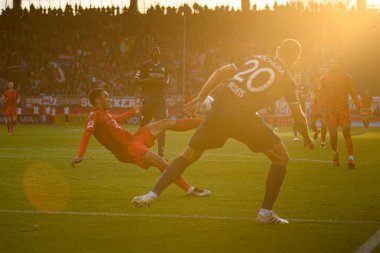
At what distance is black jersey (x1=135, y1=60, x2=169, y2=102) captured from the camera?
1558 cm

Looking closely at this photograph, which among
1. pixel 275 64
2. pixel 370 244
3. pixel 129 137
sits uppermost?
pixel 275 64

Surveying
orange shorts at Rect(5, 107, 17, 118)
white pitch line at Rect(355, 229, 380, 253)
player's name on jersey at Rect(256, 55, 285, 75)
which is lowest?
orange shorts at Rect(5, 107, 17, 118)

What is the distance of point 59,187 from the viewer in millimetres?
10328

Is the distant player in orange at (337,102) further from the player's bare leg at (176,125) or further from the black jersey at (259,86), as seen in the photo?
the black jersey at (259,86)

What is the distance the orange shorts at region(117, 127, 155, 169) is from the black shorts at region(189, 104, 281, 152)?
2097 mm

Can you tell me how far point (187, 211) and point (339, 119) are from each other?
22.4 ft

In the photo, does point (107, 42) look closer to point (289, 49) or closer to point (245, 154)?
point (245, 154)

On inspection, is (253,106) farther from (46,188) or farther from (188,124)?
(46,188)

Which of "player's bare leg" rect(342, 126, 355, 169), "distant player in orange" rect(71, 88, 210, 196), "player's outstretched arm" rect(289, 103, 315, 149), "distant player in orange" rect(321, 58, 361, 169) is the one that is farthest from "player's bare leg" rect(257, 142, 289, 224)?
"distant player in orange" rect(321, 58, 361, 169)

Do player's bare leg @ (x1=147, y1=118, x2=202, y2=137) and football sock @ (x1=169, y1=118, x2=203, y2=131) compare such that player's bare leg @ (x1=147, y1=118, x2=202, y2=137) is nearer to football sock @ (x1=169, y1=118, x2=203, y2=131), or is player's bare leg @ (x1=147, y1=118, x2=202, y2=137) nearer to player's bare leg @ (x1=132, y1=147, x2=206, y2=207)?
football sock @ (x1=169, y1=118, x2=203, y2=131)

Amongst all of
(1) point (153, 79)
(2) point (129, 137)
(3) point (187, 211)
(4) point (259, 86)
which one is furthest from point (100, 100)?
(1) point (153, 79)

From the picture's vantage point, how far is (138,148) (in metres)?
9.22

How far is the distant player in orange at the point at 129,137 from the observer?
910 cm

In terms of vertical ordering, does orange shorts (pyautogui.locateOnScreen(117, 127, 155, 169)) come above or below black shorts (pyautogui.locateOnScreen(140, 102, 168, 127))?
above
